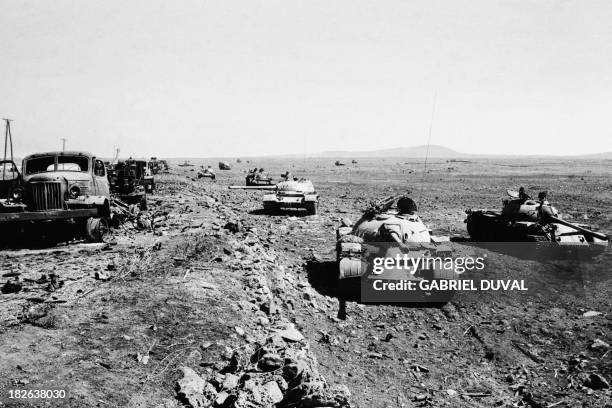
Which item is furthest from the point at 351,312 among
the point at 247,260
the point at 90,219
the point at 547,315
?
the point at 90,219

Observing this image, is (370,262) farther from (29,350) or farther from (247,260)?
(29,350)

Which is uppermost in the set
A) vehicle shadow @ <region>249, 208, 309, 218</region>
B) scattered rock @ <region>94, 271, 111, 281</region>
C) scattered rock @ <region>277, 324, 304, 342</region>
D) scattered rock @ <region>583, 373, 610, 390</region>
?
scattered rock @ <region>94, 271, 111, 281</region>

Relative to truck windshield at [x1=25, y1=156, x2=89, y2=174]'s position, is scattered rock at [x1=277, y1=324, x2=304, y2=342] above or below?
below

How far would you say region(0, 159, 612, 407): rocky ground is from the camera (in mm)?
4551

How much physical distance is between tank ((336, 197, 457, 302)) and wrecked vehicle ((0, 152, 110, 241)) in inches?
265

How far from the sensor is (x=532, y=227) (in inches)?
478

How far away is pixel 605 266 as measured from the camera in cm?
1143

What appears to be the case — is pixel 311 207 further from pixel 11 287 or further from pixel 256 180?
pixel 256 180

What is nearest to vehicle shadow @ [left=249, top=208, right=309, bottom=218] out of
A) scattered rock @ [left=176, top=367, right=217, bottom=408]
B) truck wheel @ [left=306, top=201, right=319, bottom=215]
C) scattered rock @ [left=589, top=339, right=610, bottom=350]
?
truck wheel @ [left=306, top=201, right=319, bottom=215]

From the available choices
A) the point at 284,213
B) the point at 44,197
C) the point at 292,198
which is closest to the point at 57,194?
the point at 44,197

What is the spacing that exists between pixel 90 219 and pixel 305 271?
5936 mm

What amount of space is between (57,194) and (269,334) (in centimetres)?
871

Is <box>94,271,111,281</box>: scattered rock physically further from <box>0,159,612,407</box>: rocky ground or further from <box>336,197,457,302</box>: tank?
<box>336,197,457,302</box>: tank

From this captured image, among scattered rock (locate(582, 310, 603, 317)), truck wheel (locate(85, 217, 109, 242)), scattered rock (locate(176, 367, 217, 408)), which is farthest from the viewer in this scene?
truck wheel (locate(85, 217, 109, 242))
